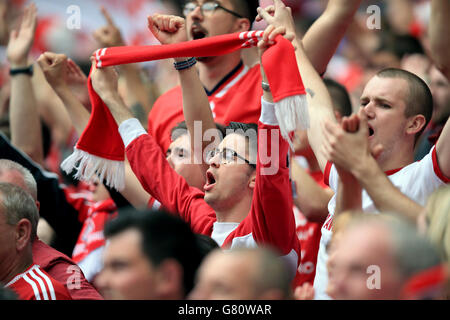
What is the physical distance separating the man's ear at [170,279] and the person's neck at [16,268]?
1.05 m

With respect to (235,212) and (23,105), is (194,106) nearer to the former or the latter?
(235,212)

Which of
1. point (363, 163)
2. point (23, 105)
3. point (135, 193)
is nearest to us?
point (363, 163)

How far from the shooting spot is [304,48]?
3.76 m

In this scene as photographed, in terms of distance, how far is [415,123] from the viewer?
3.03 meters

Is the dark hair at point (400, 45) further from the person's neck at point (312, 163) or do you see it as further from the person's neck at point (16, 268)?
the person's neck at point (16, 268)

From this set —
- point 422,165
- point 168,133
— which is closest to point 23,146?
point 168,133

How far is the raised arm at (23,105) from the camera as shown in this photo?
4.48 m

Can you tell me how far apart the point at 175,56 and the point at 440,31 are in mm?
1142

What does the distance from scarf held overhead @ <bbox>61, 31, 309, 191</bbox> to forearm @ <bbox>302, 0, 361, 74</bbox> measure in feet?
2.74

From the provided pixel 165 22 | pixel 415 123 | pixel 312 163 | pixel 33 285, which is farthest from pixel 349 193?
pixel 312 163

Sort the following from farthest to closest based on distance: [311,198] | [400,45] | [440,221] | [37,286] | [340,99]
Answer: [400,45]
[340,99]
[311,198]
[37,286]
[440,221]

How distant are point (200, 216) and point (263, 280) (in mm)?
1388

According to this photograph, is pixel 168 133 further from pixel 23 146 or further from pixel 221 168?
pixel 23 146

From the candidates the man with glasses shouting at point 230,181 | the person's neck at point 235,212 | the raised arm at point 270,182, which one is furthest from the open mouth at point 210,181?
the raised arm at point 270,182
